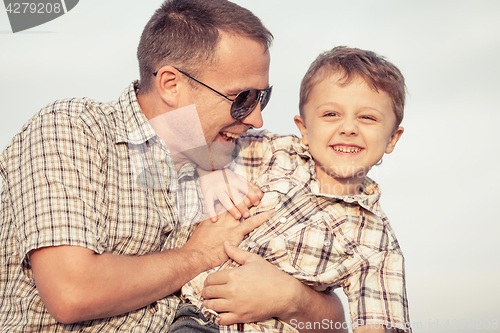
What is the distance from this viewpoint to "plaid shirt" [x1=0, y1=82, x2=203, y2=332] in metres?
1.93

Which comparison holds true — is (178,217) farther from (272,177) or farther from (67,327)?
(67,327)

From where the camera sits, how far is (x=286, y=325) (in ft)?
7.84

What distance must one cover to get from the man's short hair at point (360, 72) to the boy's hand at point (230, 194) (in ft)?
2.27

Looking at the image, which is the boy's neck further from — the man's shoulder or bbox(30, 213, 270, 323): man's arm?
the man's shoulder

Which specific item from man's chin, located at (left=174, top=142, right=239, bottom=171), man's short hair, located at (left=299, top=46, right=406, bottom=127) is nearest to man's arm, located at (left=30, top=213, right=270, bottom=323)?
man's chin, located at (left=174, top=142, right=239, bottom=171)

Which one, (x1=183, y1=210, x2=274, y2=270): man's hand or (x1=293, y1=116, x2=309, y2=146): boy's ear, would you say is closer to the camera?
(x1=183, y1=210, x2=274, y2=270): man's hand

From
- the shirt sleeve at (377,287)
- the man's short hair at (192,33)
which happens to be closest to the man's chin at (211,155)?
the man's short hair at (192,33)

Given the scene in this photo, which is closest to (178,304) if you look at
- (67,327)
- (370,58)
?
(67,327)

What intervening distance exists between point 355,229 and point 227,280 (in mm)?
812

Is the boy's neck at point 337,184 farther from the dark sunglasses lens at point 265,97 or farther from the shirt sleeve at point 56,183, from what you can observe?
the shirt sleeve at point 56,183

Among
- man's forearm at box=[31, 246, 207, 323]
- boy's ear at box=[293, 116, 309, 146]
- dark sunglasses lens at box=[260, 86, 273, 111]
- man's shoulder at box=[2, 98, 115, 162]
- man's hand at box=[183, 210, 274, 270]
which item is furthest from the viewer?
boy's ear at box=[293, 116, 309, 146]

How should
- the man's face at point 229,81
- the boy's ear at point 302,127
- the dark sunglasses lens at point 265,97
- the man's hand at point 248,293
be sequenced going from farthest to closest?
the boy's ear at point 302,127, the dark sunglasses lens at point 265,97, the man's face at point 229,81, the man's hand at point 248,293

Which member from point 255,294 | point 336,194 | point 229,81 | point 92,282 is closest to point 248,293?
point 255,294

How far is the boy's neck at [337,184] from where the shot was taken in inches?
108
